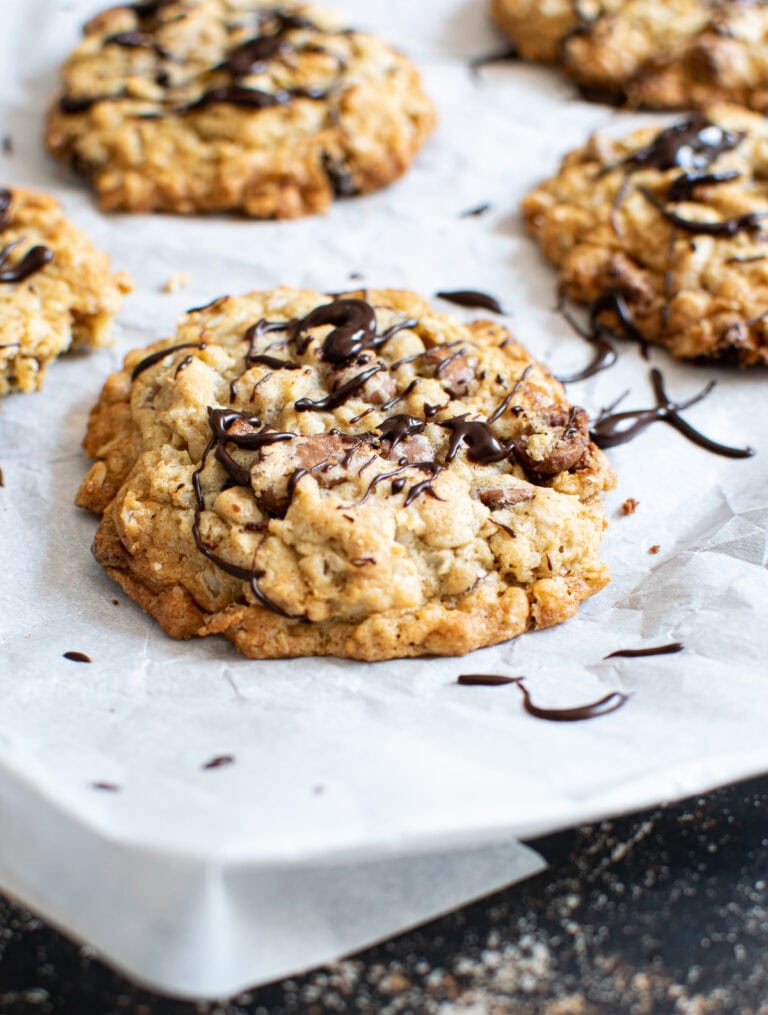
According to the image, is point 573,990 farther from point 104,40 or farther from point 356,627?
point 104,40

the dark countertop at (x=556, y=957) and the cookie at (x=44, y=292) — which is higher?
the cookie at (x=44, y=292)

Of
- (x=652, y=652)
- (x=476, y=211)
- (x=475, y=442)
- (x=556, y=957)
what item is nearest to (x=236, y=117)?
(x=476, y=211)

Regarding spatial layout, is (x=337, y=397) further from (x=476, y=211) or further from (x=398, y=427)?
(x=476, y=211)

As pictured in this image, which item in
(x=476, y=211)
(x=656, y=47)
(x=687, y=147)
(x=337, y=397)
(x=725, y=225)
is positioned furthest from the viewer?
(x=656, y=47)

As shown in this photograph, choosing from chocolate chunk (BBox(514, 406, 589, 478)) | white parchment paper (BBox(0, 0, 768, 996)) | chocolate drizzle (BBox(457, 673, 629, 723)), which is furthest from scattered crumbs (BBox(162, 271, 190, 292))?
chocolate drizzle (BBox(457, 673, 629, 723))

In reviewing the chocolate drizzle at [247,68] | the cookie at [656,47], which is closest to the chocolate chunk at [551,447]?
the chocolate drizzle at [247,68]

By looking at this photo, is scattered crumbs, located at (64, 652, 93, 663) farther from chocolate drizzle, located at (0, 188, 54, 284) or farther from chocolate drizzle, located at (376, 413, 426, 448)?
chocolate drizzle, located at (0, 188, 54, 284)

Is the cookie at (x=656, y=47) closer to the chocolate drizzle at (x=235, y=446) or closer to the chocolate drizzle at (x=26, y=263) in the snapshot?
the chocolate drizzle at (x=26, y=263)
